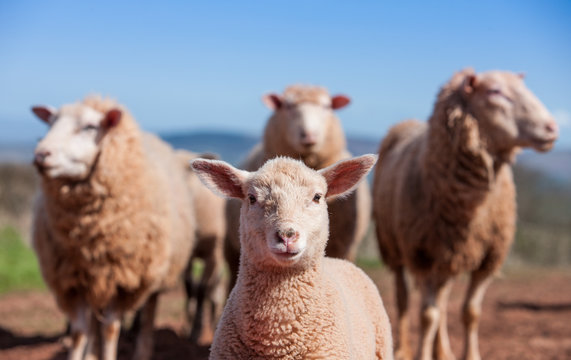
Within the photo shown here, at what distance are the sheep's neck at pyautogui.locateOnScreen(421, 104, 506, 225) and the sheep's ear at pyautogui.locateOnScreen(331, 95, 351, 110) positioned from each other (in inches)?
45.4

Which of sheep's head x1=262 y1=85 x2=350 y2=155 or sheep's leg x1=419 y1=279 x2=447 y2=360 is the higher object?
sheep's head x1=262 y1=85 x2=350 y2=155

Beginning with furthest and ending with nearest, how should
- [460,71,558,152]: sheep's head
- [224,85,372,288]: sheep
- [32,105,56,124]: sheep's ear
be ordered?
1. [224,85,372,288]: sheep
2. [32,105,56,124]: sheep's ear
3. [460,71,558,152]: sheep's head

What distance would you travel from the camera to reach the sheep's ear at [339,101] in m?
6.81

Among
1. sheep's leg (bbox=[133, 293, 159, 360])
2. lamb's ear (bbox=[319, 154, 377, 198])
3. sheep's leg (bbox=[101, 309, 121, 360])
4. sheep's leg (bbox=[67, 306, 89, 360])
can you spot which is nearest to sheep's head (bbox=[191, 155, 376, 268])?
lamb's ear (bbox=[319, 154, 377, 198])

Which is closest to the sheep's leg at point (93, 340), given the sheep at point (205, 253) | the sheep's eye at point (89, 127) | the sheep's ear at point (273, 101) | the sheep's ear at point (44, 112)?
the sheep's eye at point (89, 127)

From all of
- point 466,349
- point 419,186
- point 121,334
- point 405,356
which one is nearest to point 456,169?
point 419,186

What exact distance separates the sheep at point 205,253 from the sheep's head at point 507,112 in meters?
3.34

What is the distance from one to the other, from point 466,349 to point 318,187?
3994mm

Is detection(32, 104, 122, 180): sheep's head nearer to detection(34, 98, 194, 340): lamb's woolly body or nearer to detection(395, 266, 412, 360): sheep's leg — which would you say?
detection(34, 98, 194, 340): lamb's woolly body

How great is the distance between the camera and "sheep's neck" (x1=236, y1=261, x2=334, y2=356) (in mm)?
2945

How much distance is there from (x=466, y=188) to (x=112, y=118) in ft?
10.7

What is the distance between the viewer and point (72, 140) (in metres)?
5.45

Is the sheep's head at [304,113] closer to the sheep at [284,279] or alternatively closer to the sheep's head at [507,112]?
the sheep's head at [507,112]

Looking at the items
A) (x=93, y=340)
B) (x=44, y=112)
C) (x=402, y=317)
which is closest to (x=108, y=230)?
(x=93, y=340)
